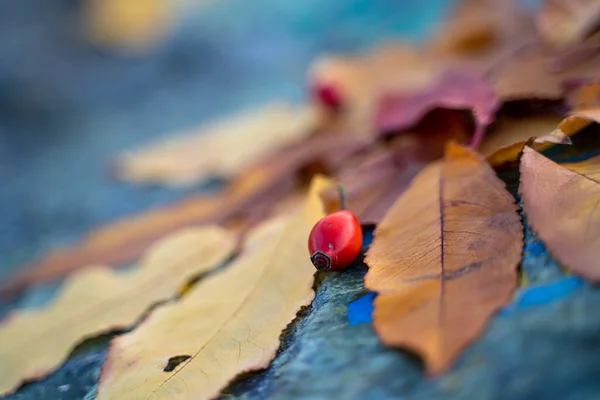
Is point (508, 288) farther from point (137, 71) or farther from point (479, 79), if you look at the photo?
point (137, 71)

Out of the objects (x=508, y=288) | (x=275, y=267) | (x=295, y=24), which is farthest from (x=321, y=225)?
(x=295, y=24)

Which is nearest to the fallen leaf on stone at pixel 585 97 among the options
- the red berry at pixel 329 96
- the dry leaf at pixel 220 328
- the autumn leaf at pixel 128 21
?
the dry leaf at pixel 220 328

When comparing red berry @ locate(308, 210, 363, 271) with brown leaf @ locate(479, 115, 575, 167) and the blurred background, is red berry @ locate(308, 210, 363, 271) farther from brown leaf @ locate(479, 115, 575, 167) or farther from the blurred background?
the blurred background

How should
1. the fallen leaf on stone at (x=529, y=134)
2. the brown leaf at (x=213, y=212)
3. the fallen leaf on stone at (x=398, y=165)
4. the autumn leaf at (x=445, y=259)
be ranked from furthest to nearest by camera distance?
the brown leaf at (x=213, y=212)
the fallen leaf on stone at (x=398, y=165)
the fallen leaf on stone at (x=529, y=134)
the autumn leaf at (x=445, y=259)

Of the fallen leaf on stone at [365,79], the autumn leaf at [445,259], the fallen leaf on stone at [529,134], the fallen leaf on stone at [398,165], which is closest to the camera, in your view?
the autumn leaf at [445,259]

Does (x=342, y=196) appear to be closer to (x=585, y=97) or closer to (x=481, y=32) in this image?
(x=585, y=97)

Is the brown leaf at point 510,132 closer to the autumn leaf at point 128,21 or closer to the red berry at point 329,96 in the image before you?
the red berry at point 329,96

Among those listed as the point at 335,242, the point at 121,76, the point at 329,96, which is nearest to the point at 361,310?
the point at 335,242

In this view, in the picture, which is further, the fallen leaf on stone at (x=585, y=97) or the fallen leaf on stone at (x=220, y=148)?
the fallen leaf on stone at (x=220, y=148)
